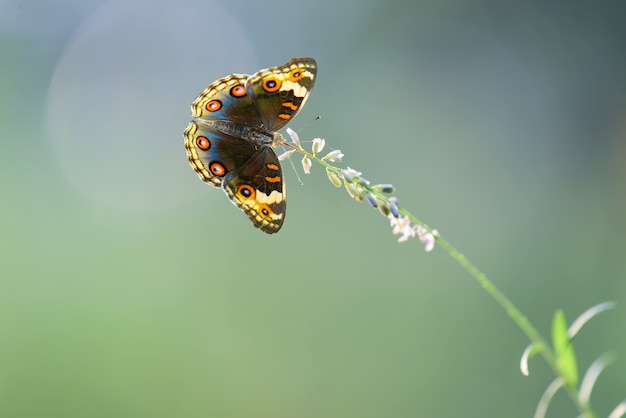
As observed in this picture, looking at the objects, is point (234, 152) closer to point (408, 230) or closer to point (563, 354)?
→ point (408, 230)

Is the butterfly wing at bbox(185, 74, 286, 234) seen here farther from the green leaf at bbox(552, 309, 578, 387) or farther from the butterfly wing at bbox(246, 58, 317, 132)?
the green leaf at bbox(552, 309, 578, 387)

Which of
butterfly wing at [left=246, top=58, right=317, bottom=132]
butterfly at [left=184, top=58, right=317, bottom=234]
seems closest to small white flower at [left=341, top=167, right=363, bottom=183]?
butterfly at [left=184, top=58, right=317, bottom=234]

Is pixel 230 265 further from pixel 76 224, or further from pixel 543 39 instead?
pixel 543 39

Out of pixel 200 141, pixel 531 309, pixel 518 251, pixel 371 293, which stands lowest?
pixel 531 309

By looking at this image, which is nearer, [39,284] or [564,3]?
[39,284]

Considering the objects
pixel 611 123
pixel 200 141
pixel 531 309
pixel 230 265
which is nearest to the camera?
pixel 200 141

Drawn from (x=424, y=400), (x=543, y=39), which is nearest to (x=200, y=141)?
(x=424, y=400)
